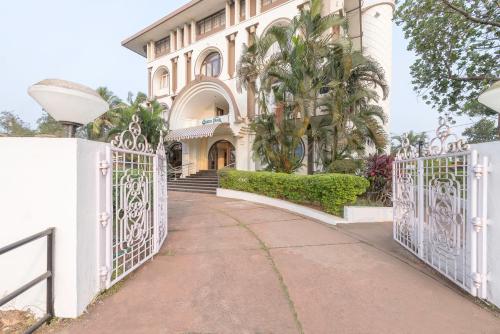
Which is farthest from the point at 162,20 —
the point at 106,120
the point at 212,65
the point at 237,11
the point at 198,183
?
the point at 198,183

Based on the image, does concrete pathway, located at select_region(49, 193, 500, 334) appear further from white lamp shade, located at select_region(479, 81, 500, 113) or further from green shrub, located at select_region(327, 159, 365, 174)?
green shrub, located at select_region(327, 159, 365, 174)

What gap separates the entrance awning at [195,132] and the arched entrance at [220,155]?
2.40m

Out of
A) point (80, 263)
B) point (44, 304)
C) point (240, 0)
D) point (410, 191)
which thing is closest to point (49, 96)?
point (80, 263)

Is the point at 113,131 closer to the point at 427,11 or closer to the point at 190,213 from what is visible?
the point at 190,213

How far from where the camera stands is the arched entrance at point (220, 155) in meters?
17.2

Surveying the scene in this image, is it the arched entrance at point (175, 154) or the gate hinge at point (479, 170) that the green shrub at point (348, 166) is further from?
the arched entrance at point (175, 154)

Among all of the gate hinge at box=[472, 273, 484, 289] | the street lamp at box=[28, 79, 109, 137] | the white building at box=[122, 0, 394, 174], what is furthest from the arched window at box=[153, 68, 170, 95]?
the gate hinge at box=[472, 273, 484, 289]

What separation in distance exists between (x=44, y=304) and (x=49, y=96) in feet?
7.07

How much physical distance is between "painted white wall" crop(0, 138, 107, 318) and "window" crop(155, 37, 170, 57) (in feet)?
66.6

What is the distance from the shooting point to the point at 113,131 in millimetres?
15148

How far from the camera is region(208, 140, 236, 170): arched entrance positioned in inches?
679

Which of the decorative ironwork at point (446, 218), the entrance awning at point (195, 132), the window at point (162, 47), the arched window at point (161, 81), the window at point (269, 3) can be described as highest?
the window at point (162, 47)

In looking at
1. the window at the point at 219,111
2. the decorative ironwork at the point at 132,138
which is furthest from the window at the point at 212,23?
the decorative ironwork at the point at 132,138

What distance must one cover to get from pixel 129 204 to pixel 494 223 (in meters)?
4.44
